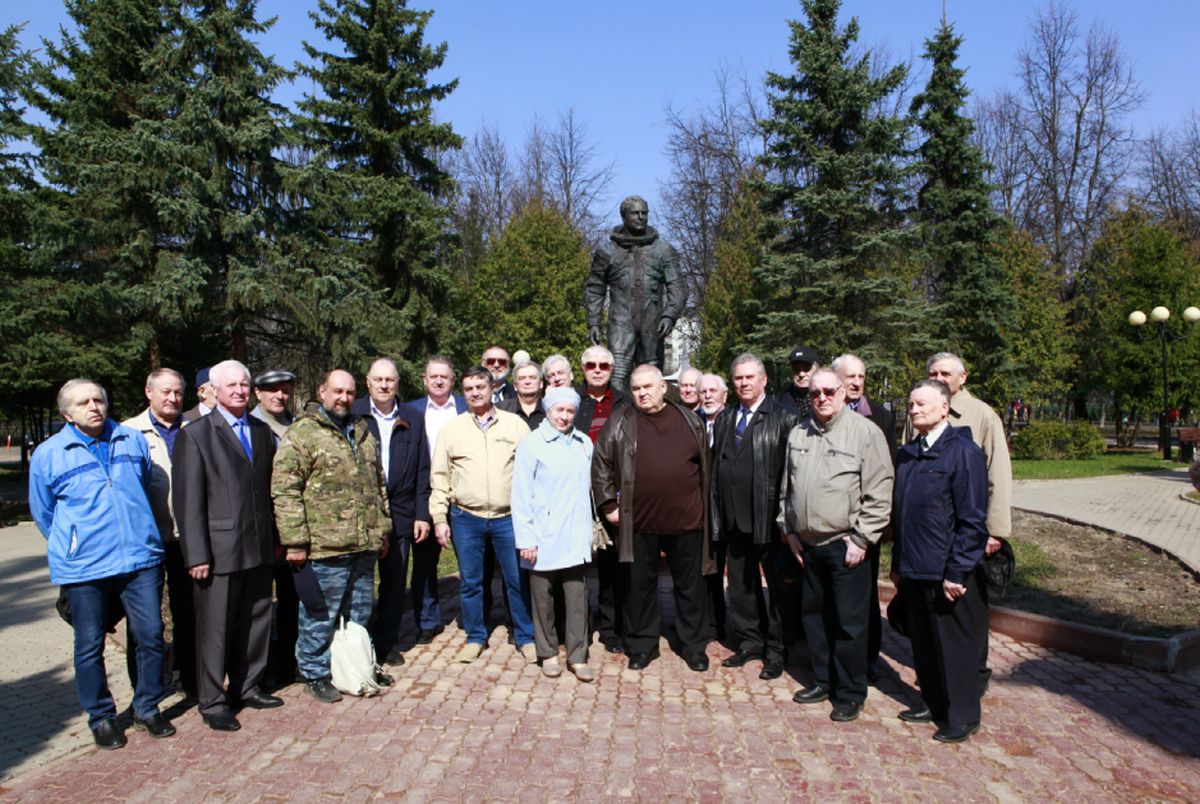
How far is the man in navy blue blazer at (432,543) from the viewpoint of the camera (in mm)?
5805

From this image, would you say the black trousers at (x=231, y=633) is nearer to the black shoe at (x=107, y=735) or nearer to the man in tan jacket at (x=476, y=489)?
the black shoe at (x=107, y=735)

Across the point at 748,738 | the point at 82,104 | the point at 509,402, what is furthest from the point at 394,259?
the point at 748,738

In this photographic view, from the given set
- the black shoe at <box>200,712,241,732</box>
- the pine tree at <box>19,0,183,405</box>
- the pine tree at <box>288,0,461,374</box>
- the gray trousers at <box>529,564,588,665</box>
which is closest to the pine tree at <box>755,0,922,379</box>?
the pine tree at <box>288,0,461,374</box>

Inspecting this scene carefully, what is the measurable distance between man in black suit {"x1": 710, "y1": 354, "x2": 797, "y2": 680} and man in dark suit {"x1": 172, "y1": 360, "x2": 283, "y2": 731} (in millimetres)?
2835

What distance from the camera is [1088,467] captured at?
1894 cm

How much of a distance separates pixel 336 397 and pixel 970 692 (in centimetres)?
393

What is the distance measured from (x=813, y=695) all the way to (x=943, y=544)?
1.28m

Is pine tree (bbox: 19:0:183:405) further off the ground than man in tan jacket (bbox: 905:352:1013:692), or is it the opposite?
pine tree (bbox: 19:0:183:405)

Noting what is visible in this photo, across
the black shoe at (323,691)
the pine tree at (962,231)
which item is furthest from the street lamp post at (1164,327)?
the black shoe at (323,691)

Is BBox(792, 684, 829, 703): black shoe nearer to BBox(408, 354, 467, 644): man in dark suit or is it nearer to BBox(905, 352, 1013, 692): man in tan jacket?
BBox(905, 352, 1013, 692): man in tan jacket

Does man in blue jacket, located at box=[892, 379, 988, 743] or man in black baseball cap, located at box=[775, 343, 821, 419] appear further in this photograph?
man in black baseball cap, located at box=[775, 343, 821, 419]

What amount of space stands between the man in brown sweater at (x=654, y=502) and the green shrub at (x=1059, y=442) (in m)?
20.2

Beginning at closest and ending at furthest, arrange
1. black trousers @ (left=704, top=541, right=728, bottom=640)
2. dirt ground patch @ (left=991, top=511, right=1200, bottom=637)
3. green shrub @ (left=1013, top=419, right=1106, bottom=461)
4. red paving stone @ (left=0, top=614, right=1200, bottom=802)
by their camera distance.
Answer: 1. red paving stone @ (left=0, top=614, right=1200, bottom=802)
2. black trousers @ (left=704, top=541, right=728, bottom=640)
3. dirt ground patch @ (left=991, top=511, right=1200, bottom=637)
4. green shrub @ (left=1013, top=419, right=1106, bottom=461)

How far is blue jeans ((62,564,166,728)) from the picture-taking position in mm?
4082
